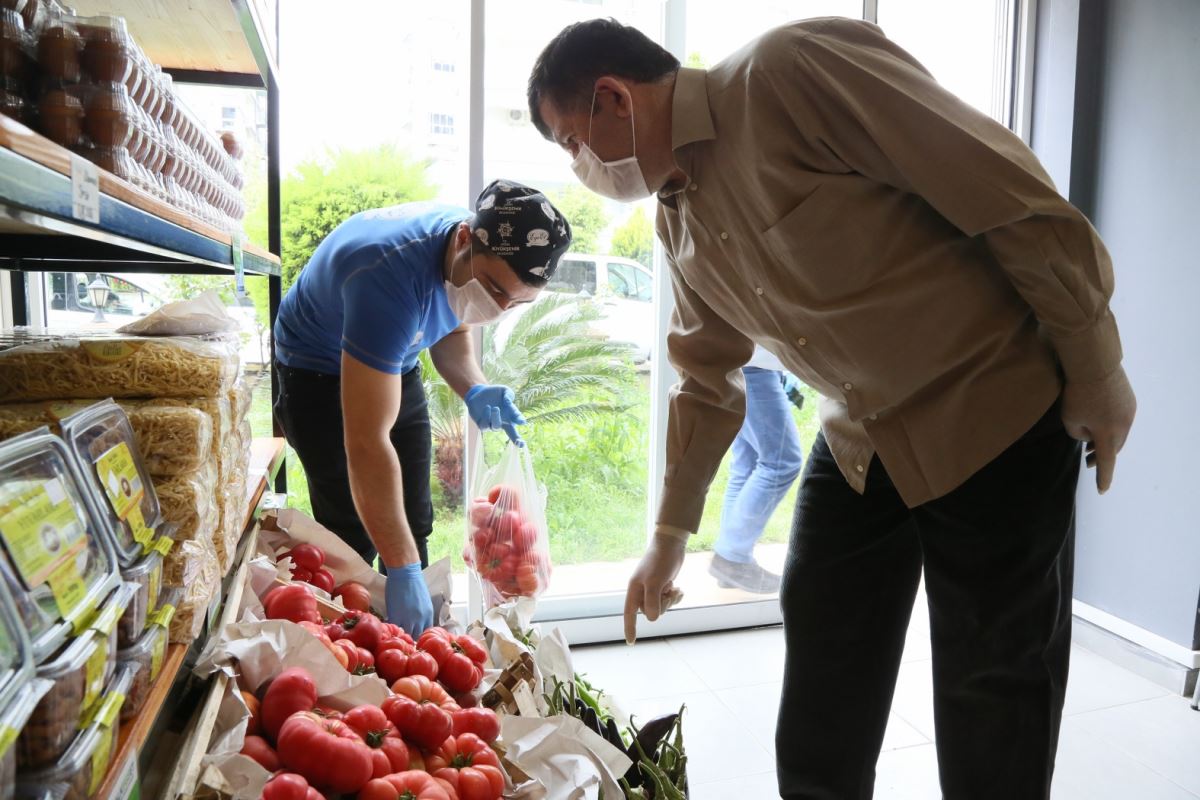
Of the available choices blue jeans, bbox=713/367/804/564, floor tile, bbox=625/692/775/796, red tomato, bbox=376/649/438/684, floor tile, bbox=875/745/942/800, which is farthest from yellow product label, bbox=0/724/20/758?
blue jeans, bbox=713/367/804/564

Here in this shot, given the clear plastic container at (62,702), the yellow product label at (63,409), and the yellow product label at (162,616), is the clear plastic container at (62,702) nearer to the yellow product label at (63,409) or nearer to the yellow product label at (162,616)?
the yellow product label at (162,616)

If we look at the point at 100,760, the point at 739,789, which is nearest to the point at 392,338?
the point at 100,760

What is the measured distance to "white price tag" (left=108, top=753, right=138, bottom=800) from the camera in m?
0.67

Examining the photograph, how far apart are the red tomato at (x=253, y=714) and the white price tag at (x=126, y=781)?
Answer: 17.0 inches

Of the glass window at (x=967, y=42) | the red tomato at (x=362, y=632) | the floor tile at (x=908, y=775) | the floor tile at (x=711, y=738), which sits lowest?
the floor tile at (x=711, y=738)

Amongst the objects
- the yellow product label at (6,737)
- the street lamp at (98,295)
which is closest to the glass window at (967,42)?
the street lamp at (98,295)

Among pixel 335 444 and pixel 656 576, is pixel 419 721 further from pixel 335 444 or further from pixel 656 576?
pixel 335 444

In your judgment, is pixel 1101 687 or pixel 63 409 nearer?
pixel 63 409

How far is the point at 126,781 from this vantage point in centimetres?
70

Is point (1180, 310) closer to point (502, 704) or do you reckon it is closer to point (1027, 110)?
point (1027, 110)

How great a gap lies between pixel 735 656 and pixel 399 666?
6.57ft

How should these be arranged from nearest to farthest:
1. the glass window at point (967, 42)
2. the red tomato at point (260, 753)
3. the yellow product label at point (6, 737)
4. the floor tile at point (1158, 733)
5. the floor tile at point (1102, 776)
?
the yellow product label at point (6, 737)
the red tomato at point (260, 753)
the floor tile at point (1102, 776)
the floor tile at point (1158, 733)
the glass window at point (967, 42)

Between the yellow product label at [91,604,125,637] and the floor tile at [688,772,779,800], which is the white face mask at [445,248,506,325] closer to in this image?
the yellow product label at [91,604,125,637]

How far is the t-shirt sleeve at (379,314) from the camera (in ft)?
5.44
